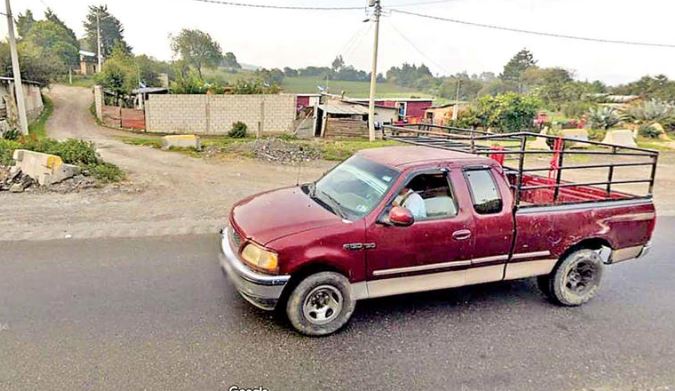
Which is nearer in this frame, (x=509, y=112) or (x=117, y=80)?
(x=509, y=112)

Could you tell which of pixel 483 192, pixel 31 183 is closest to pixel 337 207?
pixel 483 192

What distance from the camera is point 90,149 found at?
416 inches

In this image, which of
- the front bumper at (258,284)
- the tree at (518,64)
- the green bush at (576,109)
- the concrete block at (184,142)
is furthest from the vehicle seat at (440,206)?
the tree at (518,64)

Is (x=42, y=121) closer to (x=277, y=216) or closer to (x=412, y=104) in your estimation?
(x=277, y=216)

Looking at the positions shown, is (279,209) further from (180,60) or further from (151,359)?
(180,60)

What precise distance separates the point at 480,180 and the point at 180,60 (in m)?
64.9

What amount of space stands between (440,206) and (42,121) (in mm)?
31290

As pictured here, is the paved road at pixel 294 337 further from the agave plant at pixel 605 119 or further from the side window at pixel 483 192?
the agave plant at pixel 605 119

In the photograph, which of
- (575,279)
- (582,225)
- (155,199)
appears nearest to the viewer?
(582,225)

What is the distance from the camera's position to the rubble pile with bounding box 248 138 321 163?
14367 millimetres

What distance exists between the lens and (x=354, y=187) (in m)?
4.31

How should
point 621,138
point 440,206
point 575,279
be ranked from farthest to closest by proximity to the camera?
point 621,138
point 575,279
point 440,206

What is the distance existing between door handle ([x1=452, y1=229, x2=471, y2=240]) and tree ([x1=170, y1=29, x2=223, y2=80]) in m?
65.9

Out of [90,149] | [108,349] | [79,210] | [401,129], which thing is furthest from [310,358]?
[90,149]
